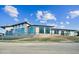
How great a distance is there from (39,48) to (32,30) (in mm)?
278

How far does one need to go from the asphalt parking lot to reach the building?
0.51 feet

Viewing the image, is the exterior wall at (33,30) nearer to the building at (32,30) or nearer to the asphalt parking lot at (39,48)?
the building at (32,30)

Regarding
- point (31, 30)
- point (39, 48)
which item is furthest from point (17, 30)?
point (39, 48)

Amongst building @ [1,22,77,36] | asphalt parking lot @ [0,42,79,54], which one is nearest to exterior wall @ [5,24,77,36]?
building @ [1,22,77,36]

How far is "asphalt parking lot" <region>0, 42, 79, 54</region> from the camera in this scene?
14.1ft

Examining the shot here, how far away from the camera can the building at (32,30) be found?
4.34m

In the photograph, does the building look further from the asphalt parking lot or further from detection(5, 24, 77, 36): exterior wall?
the asphalt parking lot

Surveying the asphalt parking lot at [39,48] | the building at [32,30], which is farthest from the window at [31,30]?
the asphalt parking lot at [39,48]

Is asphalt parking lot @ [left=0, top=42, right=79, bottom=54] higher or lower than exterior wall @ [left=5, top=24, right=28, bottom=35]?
lower
